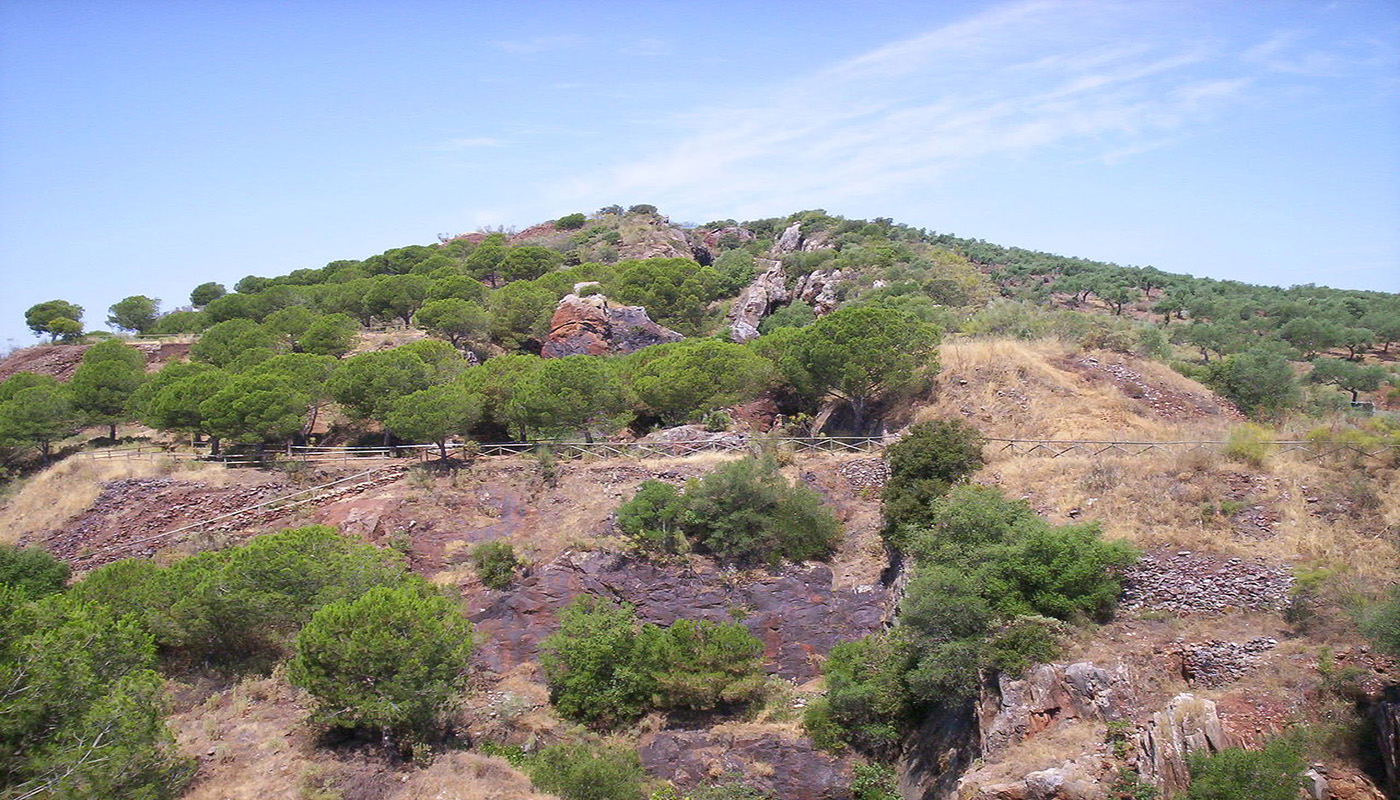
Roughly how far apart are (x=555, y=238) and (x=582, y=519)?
217ft

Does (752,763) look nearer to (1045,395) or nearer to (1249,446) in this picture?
(1249,446)

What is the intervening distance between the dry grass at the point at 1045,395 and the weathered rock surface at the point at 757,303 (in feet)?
68.2

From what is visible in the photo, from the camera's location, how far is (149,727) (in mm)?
14906

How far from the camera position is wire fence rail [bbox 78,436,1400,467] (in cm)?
2058

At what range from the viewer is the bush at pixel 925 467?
23.8 metres

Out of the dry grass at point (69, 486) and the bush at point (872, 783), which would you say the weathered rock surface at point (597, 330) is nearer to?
the dry grass at point (69, 486)

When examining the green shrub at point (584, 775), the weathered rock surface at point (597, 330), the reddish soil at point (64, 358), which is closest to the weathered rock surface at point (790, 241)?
the weathered rock surface at point (597, 330)

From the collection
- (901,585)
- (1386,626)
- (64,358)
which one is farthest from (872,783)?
(64,358)

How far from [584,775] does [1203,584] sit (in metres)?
13.7

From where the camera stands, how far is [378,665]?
705 inches

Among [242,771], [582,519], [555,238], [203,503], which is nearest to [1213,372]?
[582,519]

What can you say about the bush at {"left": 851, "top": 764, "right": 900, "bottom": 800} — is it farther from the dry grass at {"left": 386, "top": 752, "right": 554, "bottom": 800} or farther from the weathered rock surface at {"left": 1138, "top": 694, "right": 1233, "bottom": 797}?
the dry grass at {"left": 386, "top": 752, "right": 554, "bottom": 800}

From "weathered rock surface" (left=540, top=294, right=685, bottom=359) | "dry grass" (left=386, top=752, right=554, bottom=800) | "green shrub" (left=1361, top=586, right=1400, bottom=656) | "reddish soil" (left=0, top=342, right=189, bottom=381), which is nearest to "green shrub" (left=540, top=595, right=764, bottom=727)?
"dry grass" (left=386, top=752, right=554, bottom=800)

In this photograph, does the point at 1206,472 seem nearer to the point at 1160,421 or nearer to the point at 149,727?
the point at 1160,421
